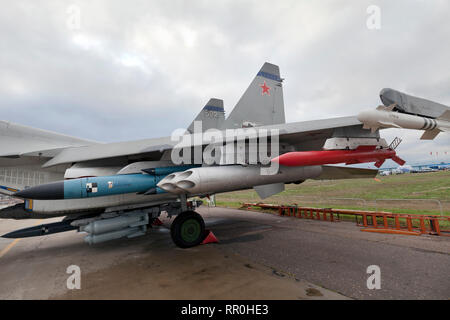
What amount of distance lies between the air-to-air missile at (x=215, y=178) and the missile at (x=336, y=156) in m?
0.69

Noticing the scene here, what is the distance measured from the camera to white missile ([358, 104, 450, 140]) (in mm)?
3988

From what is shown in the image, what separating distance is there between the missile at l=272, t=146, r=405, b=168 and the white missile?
79 centimetres

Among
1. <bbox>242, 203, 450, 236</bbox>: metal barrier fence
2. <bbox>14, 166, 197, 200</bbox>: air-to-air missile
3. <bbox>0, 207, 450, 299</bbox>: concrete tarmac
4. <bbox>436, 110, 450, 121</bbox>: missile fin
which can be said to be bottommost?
<bbox>0, 207, 450, 299</bbox>: concrete tarmac

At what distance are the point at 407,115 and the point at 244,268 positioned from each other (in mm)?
4598

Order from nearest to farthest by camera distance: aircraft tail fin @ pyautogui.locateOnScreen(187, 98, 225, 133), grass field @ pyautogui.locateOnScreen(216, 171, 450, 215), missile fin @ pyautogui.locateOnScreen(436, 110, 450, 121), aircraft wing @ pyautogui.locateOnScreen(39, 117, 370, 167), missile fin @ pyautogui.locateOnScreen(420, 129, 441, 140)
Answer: missile fin @ pyautogui.locateOnScreen(436, 110, 450, 121) → aircraft wing @ pyautogui.locateOnScreen(39, 117, 370, 167) → missile fin @ pyautogui.locateOnScreen(420, 129, 441, 140) → grass field @ pyautogui.locateOnScreen(216, 171, 450, 215) → aircraft tail fin @ pyautogui.locateOnScreen(187, 98, 225, 133)

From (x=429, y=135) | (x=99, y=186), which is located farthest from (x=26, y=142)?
(x=429, y=135)

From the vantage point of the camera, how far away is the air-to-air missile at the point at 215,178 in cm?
449

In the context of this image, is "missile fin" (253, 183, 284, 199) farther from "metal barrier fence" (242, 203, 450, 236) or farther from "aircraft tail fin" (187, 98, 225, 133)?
"aircraft tail fin" (187, 98, 225, 133)

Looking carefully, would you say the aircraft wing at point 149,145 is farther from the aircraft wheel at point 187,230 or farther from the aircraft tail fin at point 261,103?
the aircraft tail fin at point 261,103

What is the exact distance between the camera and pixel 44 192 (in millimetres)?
4027

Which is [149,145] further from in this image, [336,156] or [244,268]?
[336,156]

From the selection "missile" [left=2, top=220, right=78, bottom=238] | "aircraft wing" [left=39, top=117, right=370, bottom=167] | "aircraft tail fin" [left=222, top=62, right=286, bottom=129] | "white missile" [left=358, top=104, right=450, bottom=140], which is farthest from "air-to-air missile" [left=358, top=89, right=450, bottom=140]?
"missile" [left=2, top=220, right=78, bottom=238]

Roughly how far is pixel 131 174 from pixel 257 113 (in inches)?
187
